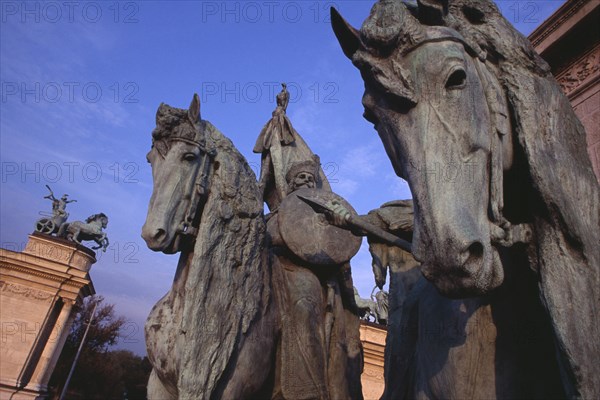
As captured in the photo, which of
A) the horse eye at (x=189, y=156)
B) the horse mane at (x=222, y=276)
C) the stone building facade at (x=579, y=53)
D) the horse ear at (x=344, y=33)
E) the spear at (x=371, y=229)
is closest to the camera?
the horse ear at (x=344, y=33)

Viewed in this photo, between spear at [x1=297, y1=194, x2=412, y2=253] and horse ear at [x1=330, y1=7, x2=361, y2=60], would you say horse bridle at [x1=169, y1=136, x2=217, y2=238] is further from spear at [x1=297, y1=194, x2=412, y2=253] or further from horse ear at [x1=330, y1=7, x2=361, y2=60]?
horse ear at [x1=330, y1=7, x2=361, y2=60]

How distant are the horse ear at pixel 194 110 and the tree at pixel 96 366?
102 feet

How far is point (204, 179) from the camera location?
3.14 m

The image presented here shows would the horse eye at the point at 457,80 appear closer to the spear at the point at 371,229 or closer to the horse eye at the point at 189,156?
the spear at the point at 371,229

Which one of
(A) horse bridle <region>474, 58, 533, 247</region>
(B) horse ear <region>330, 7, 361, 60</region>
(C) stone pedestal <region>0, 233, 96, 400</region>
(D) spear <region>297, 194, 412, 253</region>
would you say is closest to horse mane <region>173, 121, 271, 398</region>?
(D) spear <region>297, 194, 412, 253</region>

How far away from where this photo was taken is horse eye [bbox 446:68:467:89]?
120 cm

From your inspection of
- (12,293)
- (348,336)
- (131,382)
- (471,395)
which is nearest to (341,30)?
(471,395)

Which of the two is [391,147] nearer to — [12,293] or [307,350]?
[307,350]

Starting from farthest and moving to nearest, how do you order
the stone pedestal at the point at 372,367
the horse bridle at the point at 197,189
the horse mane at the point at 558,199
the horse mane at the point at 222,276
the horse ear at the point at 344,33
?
the stone pedestal at the point at 372,367 < the horse bridle at the point at 197,189 < the horse mane at the point at 222,276 < the horse ear at the point at 344,33 < the horse mane at the point at 558,199

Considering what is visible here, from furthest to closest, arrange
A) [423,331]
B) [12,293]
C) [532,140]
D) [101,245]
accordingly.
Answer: [101,245], [12,293], [423,331], [532,140]

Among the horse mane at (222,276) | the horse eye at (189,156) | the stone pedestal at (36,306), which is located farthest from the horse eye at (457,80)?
the stone pedestal at (36,306)

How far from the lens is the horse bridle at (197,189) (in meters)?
2.98

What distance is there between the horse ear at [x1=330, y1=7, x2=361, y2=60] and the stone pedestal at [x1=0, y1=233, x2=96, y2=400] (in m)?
15.4

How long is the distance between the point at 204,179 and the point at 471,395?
2244 mm
